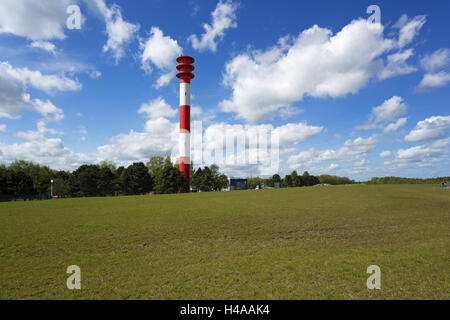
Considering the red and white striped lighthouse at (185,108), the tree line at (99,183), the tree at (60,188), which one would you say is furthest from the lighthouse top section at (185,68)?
the tree at (60,188)

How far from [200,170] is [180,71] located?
113 feet

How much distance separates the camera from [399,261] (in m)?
7.11

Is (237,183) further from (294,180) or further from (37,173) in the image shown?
(37,173)

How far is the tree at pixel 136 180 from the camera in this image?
207 feet

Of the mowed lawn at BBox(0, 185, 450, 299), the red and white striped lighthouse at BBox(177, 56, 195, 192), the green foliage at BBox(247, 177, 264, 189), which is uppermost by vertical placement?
the red and white striped lighthouse at BBox(177, 56, 195, 192)

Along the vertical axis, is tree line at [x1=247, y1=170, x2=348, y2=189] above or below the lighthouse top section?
below

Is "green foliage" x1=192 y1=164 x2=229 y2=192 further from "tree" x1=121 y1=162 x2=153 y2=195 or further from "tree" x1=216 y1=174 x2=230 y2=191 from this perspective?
"tree" x1=121 y1=162 x2=153 y2=195

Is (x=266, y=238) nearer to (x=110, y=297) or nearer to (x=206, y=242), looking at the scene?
(x=206, y=242)

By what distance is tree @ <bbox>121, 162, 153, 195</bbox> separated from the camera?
6319 cm

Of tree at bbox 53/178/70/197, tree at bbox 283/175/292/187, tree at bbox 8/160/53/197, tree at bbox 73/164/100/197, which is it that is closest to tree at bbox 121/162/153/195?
tree at bbox 73/164/100/197

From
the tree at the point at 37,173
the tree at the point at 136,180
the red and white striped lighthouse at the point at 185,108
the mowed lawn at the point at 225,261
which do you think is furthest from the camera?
the tree at the point at 37,173

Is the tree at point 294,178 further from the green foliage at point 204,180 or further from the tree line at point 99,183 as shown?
the tree line at point 99,183

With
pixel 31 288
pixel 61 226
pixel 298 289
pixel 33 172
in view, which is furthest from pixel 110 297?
pixel 33 172

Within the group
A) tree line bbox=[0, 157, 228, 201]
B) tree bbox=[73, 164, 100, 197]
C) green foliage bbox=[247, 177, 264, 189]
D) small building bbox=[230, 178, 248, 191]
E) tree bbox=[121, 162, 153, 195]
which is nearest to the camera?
tree line bbox=[0, 157, 228, 201]
